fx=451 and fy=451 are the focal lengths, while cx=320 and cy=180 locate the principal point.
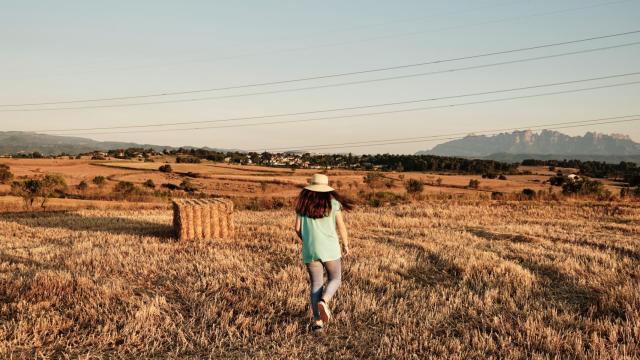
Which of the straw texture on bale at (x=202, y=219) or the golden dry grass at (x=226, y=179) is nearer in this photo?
the straw texture on bale at (x=202, y=219)

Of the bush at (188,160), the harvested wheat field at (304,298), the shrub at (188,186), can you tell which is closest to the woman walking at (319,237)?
the harvested wheat field at (304,298)

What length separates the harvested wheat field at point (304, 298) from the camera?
593 centimetres

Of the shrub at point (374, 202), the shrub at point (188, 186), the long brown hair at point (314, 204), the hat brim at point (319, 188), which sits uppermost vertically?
the hat brim at point (319, 188)

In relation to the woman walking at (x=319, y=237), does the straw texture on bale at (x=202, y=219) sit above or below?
below

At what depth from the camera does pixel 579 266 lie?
1019 cm

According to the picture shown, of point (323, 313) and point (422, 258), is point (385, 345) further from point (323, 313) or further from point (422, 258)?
point (422, 258)

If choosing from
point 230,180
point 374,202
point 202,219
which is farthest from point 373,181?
point 202,219

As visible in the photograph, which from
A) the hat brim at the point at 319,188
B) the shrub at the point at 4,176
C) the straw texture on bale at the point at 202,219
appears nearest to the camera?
the hat brim at the point at 319,188

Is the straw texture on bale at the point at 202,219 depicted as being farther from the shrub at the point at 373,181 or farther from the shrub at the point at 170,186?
the shrub at the point at 373,181

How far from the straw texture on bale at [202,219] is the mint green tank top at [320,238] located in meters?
8.14

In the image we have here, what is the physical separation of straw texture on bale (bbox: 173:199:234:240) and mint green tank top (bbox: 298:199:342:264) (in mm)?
8144

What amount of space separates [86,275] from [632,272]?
11.4m

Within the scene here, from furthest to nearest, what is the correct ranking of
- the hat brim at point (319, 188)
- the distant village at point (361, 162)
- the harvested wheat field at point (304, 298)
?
the distant village at point (361, 162), the hat brim at point (319, 188), the harvested wheat field at point (304, 298)

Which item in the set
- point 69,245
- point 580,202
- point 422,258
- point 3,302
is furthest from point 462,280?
point 580,202
